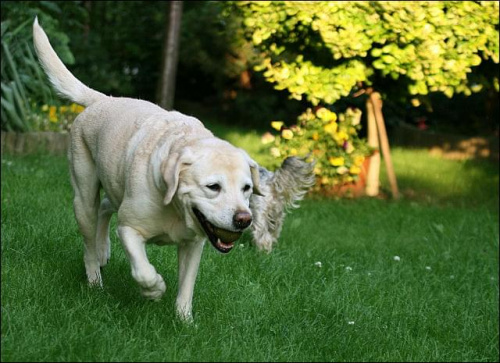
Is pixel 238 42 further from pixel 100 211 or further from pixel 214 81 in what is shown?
pixel 214 81

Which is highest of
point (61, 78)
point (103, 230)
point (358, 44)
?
point (61, 78)

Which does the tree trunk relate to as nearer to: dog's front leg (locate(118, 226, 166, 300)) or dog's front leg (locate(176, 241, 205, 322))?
dog's front leg (locate(176, 241, 205, 322))

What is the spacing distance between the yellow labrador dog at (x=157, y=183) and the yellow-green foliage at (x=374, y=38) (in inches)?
155

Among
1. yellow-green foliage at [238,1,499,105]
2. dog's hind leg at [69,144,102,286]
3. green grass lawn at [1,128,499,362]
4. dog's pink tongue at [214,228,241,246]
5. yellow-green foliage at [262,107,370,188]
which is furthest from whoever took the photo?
yellow-green foliage at [262,107,370,188]

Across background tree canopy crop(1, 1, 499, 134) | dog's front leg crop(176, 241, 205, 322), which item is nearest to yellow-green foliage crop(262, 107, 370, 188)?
background tree canopy crop(1, 1, 499, 134)

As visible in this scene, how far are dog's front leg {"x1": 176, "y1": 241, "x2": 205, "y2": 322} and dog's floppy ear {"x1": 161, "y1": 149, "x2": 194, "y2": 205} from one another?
59 centimetres

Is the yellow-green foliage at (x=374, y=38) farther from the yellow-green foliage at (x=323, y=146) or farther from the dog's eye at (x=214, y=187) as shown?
the dog's eye at (x=214, y=187)

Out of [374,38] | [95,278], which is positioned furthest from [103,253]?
[374,38]

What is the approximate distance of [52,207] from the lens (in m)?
6.45

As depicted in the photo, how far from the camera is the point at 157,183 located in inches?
150

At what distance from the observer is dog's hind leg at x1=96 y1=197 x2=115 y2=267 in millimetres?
4934

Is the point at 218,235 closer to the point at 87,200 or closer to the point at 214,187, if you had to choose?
the point at 214,187

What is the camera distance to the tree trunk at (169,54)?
11.8 m

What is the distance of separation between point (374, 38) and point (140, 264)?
4966 millimetres
